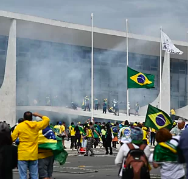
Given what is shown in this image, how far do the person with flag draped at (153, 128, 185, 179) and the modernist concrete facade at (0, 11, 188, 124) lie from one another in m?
37.2

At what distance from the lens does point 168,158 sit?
8.30 m

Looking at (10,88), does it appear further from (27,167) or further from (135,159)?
(135,159)

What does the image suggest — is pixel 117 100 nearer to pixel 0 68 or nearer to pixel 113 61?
pixel 113 61

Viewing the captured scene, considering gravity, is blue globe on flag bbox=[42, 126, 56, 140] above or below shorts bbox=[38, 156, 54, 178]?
above

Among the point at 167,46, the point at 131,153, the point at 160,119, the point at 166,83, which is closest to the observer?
the point at 131,153

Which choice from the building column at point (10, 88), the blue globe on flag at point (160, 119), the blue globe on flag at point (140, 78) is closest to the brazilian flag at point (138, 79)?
the blue globe on flag at point (140, 78)

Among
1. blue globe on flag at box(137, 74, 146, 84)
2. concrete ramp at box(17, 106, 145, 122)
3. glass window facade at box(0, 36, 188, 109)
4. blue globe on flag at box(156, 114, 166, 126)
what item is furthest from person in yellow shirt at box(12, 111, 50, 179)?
concrete ramp at box(17, 106, 145, 122)

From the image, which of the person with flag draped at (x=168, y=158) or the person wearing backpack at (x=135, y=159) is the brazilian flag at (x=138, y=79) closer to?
the person wearing backpack at (x=135, y=159)

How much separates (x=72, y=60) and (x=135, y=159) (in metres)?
48.9

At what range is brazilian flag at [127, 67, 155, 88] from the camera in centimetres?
3719

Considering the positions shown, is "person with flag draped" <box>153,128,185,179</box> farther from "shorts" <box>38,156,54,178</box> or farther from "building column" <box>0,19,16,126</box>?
"building column" <box>0,19,16,126</box>

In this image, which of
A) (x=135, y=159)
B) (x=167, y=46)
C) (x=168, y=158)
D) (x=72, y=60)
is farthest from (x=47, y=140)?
(x=72, y=60)

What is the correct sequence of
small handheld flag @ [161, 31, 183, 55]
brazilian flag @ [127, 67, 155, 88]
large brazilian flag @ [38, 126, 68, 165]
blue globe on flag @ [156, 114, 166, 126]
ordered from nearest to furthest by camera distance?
large brazilian flag @ [38, 126, 68, 165]
blue globe on flag @ [156, 114, 166, 126]
brazilian flag @ [127, 67, 155, 88]
small handheld flag @ [161, 31, 183, 55]

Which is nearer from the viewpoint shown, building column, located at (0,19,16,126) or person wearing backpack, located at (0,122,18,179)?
person wearing backpack, located at (0,122,18,179)
